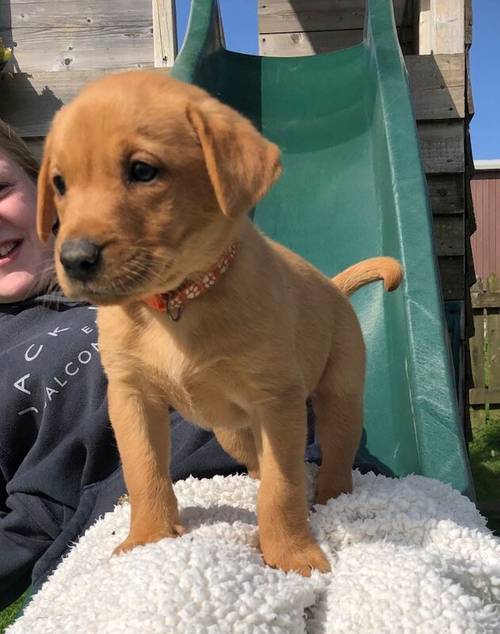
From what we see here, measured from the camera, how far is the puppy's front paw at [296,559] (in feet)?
4.67

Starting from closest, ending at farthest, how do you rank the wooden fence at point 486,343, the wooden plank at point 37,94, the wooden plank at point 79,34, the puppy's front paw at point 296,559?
the puppy's front paw at point 296,559 < the wooden plank at point 37,94 < the wooden plank at point 79,34 < the wooden fence at point 486,343

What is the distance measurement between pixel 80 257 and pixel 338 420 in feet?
3.05

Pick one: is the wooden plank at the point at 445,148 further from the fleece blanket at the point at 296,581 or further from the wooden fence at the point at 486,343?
the wooden fence at the point at 486,343

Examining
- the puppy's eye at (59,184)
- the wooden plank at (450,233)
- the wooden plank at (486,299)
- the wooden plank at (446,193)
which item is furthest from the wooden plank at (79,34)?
the puppy's eye at (59,184)

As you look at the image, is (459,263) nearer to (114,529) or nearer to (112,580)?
(114,529)

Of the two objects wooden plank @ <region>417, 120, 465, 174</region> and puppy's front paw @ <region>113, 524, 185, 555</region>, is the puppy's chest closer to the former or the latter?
puppy's front paw @ <region>113, 524, 185, 555</region>

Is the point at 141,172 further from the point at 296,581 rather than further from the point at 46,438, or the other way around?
the point at 46,438

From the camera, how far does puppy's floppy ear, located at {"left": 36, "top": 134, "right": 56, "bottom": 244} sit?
58.7 inches

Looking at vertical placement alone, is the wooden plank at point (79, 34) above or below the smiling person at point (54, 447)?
above

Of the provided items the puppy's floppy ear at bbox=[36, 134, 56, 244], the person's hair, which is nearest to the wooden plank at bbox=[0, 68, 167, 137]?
the person's hair

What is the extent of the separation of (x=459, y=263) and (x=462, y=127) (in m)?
0.78

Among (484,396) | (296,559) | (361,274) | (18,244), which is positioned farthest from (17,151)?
(484,396)

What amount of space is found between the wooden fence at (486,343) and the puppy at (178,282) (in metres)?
5.81

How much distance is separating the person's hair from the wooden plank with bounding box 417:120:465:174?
224 centimetres
